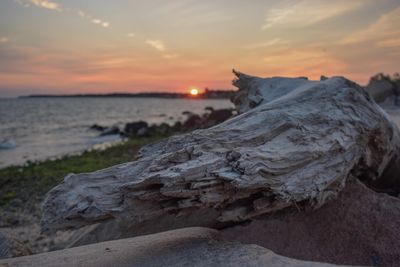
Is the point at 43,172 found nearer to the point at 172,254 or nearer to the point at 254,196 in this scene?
the point at 172,254

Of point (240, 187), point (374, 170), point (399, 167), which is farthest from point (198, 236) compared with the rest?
point (399, 167)

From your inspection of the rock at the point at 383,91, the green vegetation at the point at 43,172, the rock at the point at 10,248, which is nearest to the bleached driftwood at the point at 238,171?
the rock at the point at 10,248

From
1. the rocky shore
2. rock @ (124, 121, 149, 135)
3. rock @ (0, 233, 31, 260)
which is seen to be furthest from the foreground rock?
rock @ (124, 121, 149, 135)

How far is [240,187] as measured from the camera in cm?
262

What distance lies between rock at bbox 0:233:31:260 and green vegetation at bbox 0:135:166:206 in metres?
4.72

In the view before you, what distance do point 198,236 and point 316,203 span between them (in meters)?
1.03

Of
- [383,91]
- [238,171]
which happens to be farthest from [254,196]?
[383,91]

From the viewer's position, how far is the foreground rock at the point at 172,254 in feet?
8.57

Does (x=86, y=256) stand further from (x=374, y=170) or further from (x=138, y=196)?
(x=374, y=170)

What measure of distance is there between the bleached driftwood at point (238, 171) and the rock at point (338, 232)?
31 centimetres

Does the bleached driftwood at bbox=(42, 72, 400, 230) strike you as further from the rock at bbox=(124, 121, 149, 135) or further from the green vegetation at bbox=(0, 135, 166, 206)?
the rock at bbox=(124, 121, 149, 135)

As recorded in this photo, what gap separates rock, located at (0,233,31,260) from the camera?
3741 mm

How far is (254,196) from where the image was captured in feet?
9.46

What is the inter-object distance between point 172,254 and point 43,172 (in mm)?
9736
